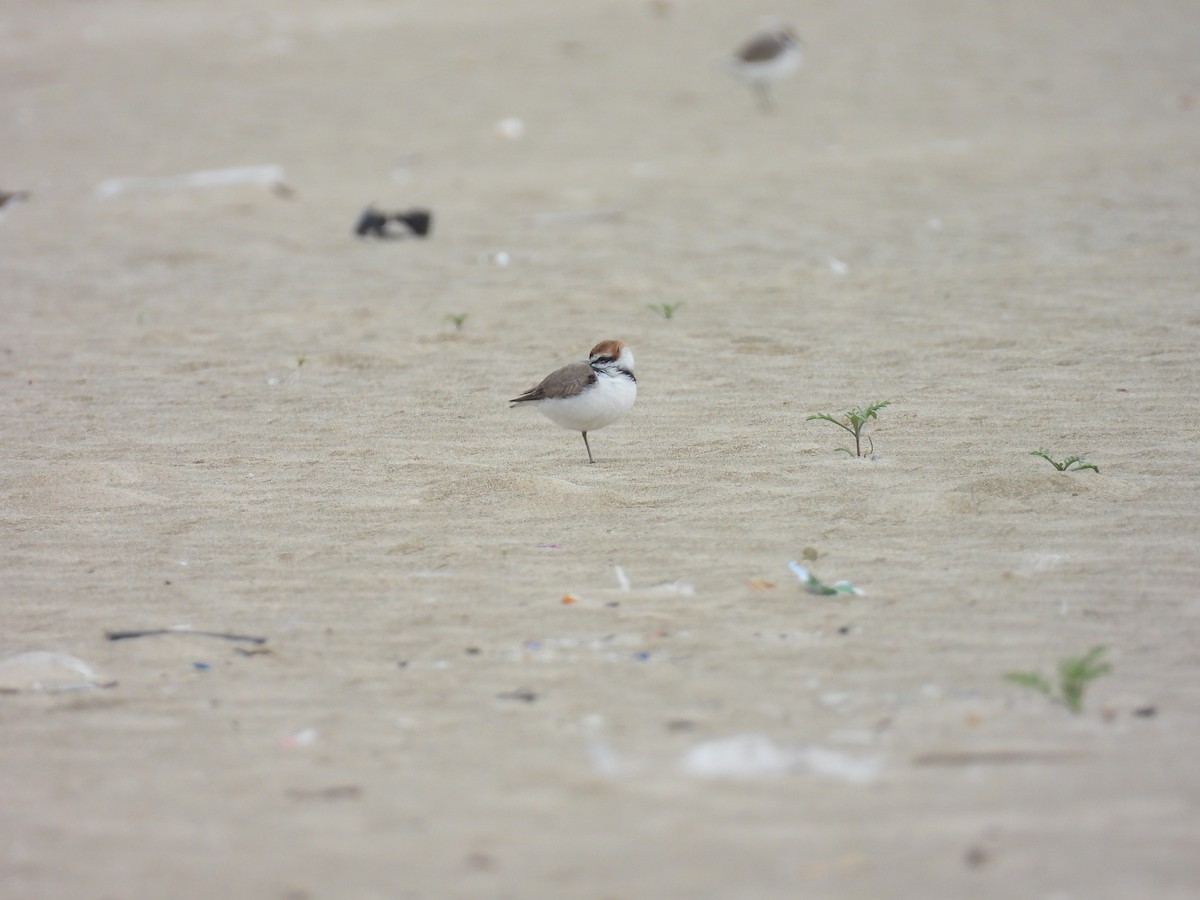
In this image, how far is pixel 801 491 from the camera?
17.4 feet

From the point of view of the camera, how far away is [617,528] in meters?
5.05

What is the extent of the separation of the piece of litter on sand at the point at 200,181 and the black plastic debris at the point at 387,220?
1821 mm

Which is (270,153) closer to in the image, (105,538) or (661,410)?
(661,410)

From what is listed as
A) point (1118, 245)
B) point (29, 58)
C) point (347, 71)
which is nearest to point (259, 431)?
point (1118, 245)

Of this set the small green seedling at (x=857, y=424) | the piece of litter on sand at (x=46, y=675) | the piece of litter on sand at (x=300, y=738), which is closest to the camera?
the piece of litter on sand at (x=300, y=738)

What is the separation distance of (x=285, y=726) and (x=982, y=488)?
283 cm

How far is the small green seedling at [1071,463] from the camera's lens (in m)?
5.04

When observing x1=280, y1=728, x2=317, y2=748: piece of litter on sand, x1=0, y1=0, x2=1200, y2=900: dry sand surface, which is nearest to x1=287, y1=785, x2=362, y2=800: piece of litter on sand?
x1=0, y1=0, x2=1200, y2=900: dry sand surface

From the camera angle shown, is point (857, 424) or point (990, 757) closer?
point (990, 757)

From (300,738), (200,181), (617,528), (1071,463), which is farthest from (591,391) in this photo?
(200,181)

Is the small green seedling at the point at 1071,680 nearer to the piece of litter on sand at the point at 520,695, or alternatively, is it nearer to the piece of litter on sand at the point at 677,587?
the piece of litter on sand at the point at 677,587

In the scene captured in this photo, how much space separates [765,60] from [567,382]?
969cm

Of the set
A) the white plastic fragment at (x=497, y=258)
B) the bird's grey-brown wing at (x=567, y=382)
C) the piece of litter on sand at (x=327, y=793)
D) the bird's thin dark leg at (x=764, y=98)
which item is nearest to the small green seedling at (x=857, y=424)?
the bird's grey-brown wing at (x=567, y=382)

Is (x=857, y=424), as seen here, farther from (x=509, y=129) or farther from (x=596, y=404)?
(x=509, y=129)
